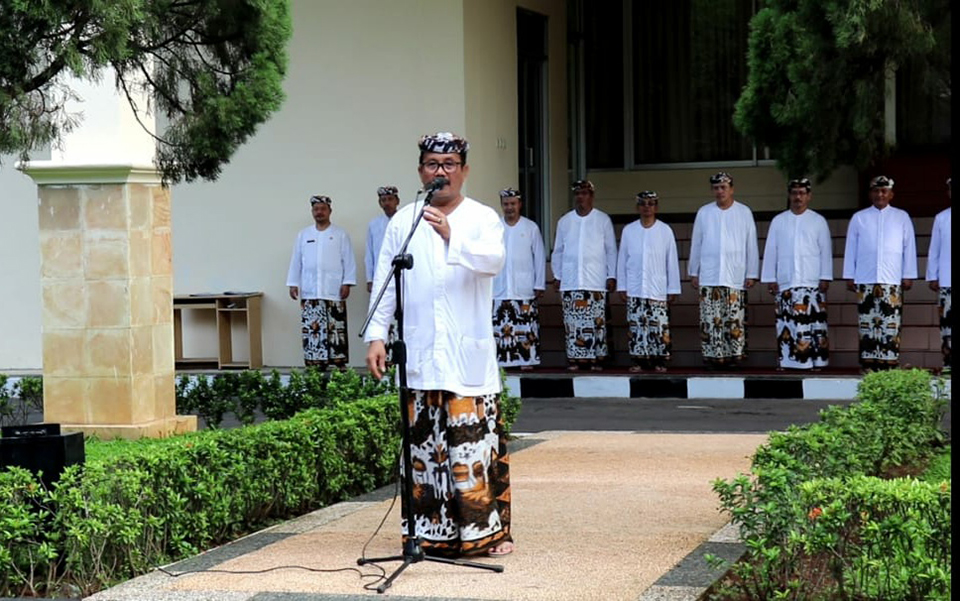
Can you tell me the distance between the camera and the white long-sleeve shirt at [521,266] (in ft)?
46.7

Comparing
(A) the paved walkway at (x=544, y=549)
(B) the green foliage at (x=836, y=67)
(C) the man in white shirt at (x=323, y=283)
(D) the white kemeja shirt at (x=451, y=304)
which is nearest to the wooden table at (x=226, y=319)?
(C) the man in white shirt at (x=323, y=283)

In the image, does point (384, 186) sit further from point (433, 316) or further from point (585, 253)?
point (433, 316)

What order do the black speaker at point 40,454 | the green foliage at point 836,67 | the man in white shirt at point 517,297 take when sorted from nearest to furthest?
the black speaker at point 40,454
the green foliage at point 836,67
the man in white shirt at point 517,297

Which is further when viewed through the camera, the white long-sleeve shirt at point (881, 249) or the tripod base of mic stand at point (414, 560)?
the white long-sleeve shirt at point (881, 249)

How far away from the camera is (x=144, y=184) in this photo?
8.83 metres

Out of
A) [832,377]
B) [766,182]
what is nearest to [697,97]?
[766,182]

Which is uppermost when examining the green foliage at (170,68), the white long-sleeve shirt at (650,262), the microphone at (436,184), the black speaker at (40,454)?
the green foliage at (170,68)

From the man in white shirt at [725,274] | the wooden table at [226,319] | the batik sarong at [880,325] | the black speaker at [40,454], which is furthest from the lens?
the wooden table at [226,319]

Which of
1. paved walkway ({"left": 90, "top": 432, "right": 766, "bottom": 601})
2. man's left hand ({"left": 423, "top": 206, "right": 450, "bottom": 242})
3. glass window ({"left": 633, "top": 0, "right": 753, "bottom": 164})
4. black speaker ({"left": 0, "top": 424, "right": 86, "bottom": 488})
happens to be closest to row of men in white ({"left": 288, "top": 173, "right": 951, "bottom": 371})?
glass window ({"left": 633, "top": 0, "right": 753, "bottom": 164})

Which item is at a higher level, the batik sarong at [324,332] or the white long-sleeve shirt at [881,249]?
the white long-sleeve shirt at [881,249]

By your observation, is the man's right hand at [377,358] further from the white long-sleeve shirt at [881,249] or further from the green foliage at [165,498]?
the white long-sleeve shirt at [881,249]

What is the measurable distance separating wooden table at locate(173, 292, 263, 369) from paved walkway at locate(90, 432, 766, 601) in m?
7.64

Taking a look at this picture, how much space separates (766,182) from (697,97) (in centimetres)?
143

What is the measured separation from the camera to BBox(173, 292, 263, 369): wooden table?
1534 centimetres
